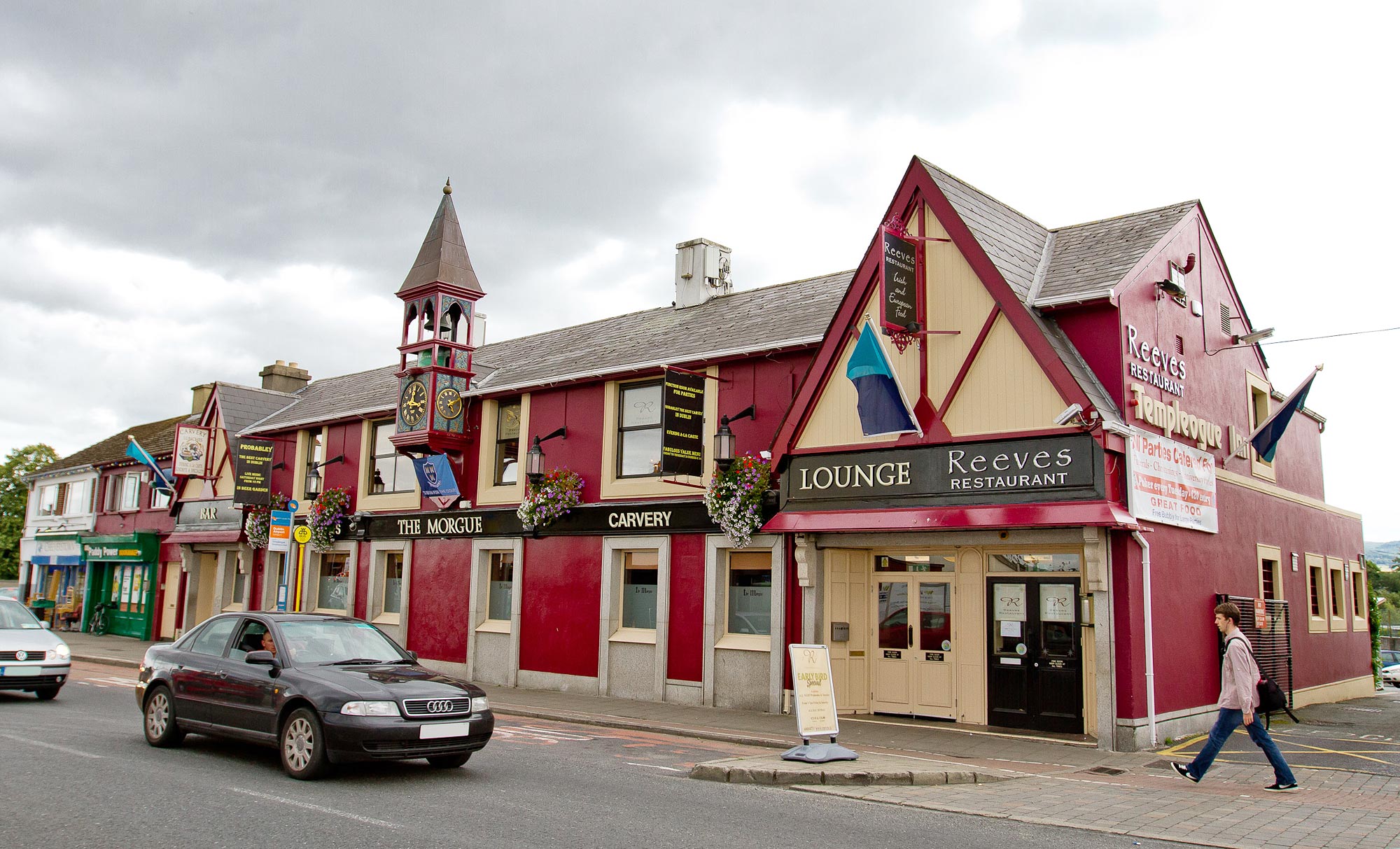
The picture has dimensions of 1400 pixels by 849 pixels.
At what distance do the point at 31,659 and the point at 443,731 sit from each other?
898 cm

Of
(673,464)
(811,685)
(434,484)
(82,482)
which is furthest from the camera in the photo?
(82,482)

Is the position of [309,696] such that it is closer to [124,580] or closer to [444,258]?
[444,258]

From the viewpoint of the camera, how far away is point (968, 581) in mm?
14766

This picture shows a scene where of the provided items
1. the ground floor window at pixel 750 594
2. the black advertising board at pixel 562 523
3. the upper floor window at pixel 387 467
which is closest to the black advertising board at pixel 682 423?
the black advertising board at pixel 562 523

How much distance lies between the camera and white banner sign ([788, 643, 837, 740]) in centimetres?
1109

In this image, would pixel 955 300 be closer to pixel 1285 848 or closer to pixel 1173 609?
pixel 1173 609

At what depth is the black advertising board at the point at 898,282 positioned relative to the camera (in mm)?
13969

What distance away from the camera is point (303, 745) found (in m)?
9.12

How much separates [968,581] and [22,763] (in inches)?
444

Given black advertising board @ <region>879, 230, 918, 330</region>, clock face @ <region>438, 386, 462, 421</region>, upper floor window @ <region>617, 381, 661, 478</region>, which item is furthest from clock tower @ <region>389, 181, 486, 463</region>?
black advertising board @ <region>879, 230, 918, 330</region>

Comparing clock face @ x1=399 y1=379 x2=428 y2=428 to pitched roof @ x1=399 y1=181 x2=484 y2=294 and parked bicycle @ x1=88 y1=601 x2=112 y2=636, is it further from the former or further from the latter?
parked bicycle @ x1=88 y1=601 x2=112 y2=636

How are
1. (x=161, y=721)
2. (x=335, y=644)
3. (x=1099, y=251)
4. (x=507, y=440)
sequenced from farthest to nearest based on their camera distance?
1. (x=507, y=440)
2. (x=1099, y=251)
3. (x=161, y=721)
4. (x=335, y=644)

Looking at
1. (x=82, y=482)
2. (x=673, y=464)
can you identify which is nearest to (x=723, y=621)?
(x=673, y=464)

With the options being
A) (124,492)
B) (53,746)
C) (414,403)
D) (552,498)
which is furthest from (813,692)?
(124,492)
